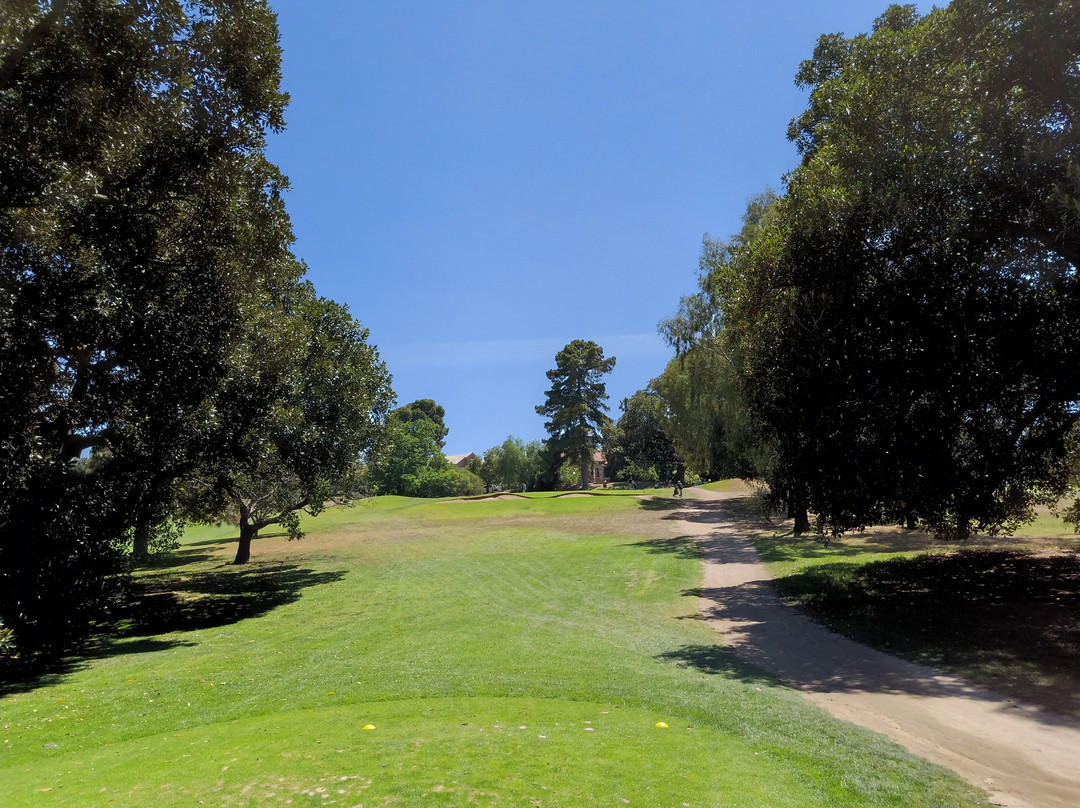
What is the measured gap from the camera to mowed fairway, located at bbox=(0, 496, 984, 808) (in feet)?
19.2

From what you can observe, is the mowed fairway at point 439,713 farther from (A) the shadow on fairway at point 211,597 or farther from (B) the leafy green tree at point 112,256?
(B) the leafy green tree at point 112,256

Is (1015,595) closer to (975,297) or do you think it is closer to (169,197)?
(975,297)

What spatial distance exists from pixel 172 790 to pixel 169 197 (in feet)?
35.9

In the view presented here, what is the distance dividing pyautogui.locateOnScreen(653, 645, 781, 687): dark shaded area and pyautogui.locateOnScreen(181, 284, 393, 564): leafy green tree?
1176cm

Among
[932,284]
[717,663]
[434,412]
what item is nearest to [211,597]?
[717,663]

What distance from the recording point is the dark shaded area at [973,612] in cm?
1080

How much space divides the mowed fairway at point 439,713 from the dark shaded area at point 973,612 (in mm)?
3733

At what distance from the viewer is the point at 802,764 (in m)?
6.86

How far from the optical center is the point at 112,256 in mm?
11852

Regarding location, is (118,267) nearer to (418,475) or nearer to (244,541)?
(244,541)

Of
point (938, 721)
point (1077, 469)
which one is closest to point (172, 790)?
point (938, 721)

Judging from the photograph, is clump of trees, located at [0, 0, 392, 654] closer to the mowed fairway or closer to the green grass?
the mowed fairway

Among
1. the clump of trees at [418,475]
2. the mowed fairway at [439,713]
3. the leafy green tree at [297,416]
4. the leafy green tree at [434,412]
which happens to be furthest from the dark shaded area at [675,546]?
the leafy green tree at [434,412]

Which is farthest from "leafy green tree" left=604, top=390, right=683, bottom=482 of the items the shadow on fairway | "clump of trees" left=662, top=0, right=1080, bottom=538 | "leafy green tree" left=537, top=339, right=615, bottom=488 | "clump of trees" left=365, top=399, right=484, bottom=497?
"clump of trees" left=662, top=0, right=1080, bottom=538
